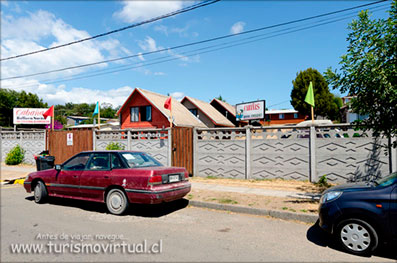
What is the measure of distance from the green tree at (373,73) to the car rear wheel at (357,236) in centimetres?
250

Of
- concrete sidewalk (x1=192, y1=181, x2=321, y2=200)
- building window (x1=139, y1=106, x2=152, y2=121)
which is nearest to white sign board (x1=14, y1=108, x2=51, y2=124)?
building window (x1=139, y1=106, x2=152, y2=121)

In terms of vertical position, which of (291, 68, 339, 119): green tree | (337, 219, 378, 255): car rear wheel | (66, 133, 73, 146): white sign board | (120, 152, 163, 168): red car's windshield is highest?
(291, 68, 339, 119): green tree

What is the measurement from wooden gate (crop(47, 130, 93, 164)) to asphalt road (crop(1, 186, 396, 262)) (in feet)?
26.9

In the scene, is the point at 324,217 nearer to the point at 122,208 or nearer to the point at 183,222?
the point at 183,222

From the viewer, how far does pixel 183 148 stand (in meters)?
12.0

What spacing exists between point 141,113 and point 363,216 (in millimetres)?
26934

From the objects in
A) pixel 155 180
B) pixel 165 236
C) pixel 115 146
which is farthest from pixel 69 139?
pixel 165 236

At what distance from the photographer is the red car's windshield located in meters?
6.85

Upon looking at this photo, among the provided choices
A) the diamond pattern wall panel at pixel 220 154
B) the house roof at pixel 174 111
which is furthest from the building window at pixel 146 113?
the diamond pattern wall panel at pixel 220 154

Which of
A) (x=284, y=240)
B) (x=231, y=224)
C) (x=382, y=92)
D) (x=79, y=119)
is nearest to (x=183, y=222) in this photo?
(x=231, y=224)

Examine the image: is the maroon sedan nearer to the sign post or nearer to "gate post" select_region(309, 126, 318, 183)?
"gate post" select_region(309, 126, 318, 183)

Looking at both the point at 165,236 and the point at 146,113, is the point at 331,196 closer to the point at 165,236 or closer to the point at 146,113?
the point at 165,236

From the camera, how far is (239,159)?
10844 millimetres

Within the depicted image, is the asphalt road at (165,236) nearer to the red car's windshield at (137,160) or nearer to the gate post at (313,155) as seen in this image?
the red car's windshield at (137,160)
